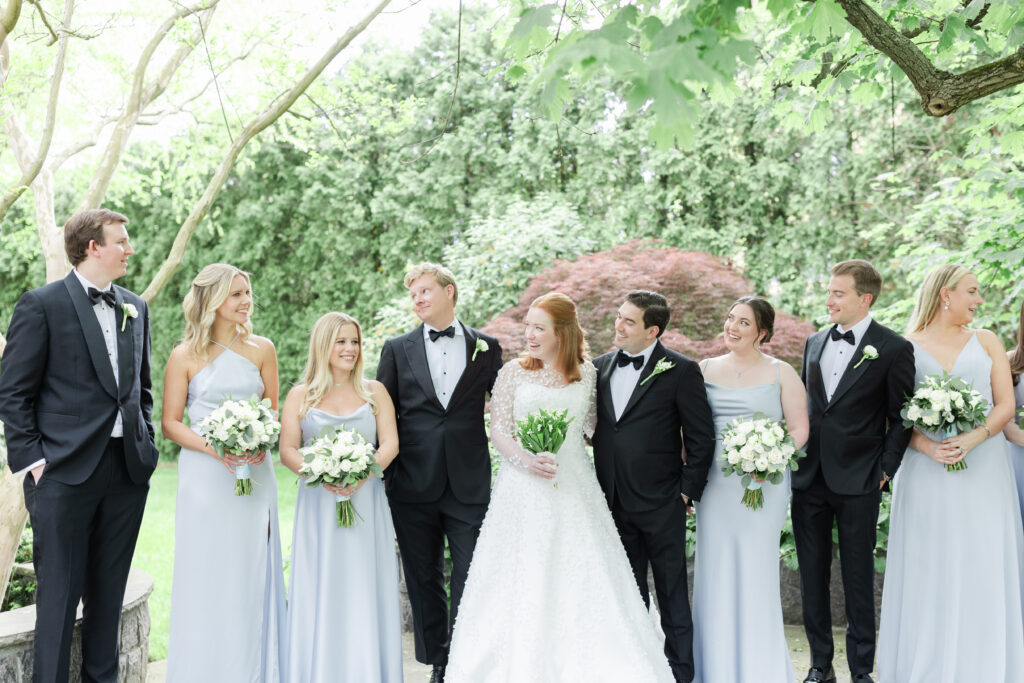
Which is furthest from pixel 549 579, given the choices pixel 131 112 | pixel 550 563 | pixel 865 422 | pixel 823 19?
pixel 131 112

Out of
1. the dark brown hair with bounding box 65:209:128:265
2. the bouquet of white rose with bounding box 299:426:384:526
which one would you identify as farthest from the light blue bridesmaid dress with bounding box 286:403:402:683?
the dark brown hair with bounding box 65:209:128:265

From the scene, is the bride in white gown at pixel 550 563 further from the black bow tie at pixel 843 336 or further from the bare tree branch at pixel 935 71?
the bare tree branch at pixel 935 71

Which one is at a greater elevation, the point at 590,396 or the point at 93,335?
the point at 93,335

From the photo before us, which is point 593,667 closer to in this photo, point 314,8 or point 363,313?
point 314,8

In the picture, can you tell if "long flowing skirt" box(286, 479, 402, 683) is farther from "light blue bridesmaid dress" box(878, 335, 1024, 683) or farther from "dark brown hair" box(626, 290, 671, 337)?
"light blue bridesmaid dress" box(878, 335, 1024, 683)

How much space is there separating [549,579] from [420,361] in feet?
4.47

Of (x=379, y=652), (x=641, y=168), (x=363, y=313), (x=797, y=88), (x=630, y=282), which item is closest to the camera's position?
(x=379, y=652)

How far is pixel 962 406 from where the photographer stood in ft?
14.8

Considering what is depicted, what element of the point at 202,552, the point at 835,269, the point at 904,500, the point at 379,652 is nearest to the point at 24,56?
the point at 202,552

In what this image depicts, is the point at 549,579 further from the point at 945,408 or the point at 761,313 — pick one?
the point at 945,408

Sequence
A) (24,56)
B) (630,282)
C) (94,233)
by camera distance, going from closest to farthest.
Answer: (94,233)
(24,56)
(630,282)

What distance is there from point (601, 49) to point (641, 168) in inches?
436

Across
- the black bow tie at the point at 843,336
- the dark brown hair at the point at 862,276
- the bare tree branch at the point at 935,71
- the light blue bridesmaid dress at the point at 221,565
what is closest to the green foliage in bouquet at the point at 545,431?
the light blue bridesmaid dress at the point at 221,565

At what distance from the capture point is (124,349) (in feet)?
13.9
